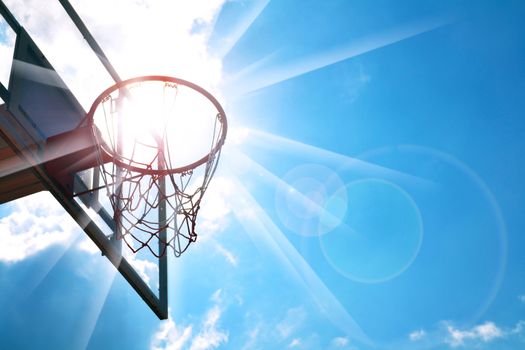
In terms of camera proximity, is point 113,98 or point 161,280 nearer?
point 113,98

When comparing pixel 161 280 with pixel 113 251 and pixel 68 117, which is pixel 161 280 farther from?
pixel 68 117

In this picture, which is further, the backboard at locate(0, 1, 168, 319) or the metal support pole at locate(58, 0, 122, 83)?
the metal support pole at locate(58, 0, 122, 83)

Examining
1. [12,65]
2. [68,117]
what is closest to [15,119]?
[12,65]

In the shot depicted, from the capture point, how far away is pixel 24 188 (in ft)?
14.1

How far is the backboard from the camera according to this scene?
10.5 ft

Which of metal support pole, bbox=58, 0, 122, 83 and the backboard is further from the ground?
metal support pole, bbox=58, 0, 122, 83

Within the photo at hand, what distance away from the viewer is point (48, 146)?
351 centimetres

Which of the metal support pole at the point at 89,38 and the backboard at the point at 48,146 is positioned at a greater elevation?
the metal support pole at the point at 89,38

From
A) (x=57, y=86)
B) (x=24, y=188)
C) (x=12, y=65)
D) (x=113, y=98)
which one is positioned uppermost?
(x=113, y=98)

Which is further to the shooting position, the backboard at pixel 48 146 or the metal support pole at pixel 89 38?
the metal support pole at pixel 89 38

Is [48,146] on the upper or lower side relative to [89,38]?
lower

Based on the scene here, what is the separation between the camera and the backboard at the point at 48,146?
321cm

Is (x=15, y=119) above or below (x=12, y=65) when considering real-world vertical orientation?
below

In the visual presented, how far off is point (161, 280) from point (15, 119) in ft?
7.27
